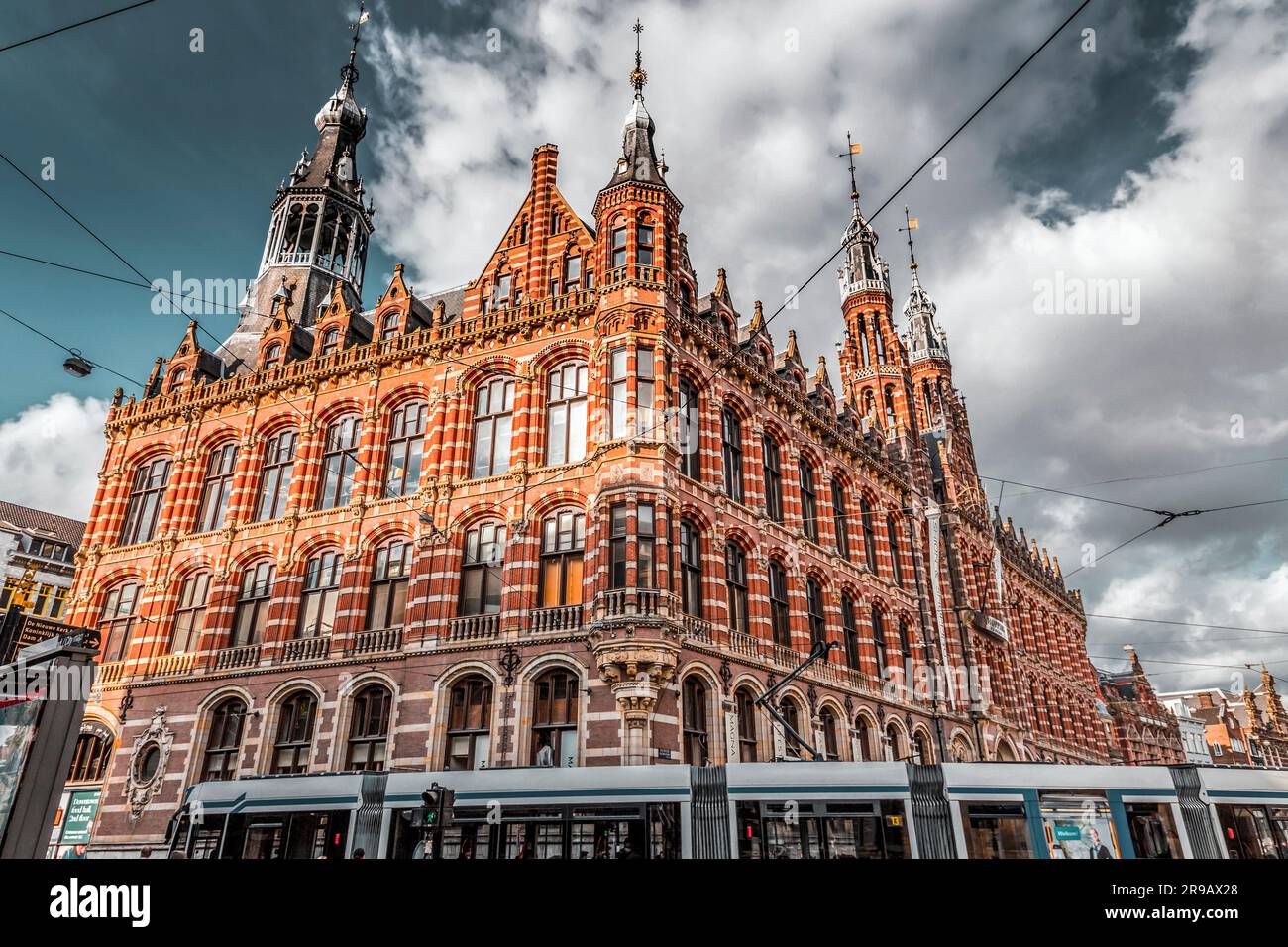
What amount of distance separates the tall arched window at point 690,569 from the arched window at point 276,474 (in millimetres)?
14138

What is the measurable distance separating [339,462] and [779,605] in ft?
51.1

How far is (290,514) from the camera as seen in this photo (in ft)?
86.8

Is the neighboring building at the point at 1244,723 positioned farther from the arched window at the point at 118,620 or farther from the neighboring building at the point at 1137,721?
the arched window at the point at 118,620

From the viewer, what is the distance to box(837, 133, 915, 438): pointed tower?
46.9m

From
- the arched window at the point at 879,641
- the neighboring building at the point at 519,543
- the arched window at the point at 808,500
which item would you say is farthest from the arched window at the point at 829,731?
the arched window at the point at 808,500

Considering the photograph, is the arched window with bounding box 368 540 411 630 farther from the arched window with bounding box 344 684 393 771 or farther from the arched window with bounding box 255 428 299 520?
the arched window with bounding box 255 428 299 520

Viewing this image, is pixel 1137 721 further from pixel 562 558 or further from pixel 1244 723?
pixel 562 558

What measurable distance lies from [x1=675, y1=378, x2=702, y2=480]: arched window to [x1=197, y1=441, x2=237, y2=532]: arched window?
1684 centimetres

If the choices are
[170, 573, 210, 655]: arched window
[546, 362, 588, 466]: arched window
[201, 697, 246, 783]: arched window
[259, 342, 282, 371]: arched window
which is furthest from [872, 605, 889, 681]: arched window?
[259, 342, 282, 371]: arched window

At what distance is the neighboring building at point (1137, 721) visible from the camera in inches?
2327

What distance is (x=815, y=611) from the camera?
2769 centimetres

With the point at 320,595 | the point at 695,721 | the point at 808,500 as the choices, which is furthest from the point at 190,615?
the point at 808,500
